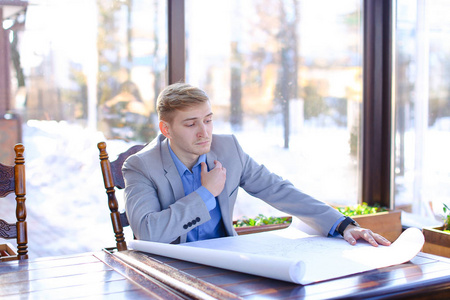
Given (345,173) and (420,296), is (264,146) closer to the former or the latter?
(345,173)

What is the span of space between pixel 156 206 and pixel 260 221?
4.93 feet

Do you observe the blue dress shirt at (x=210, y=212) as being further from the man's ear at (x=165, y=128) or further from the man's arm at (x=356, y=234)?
the man's arm at (x=356, y=234)

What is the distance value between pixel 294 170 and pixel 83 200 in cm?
144

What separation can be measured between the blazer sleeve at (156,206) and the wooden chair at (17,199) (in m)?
0.37

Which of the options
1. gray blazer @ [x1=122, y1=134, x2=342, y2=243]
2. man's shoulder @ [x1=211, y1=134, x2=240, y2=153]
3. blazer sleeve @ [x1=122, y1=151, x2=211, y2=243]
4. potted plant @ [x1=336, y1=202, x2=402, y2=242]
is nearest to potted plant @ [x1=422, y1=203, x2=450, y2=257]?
potted plant @ [x1=336, y1=202, x2=402, y2=242]

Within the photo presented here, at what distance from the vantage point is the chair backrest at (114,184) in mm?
1892

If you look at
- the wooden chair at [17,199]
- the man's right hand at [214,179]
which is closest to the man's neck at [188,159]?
the man's right hand at [214,179]

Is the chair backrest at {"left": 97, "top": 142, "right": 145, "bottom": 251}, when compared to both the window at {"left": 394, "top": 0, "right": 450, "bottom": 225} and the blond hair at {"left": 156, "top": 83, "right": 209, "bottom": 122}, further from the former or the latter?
the window at {"left": 394, "top": 0, "right": 450, "bottom": 225}

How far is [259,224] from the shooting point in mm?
3117

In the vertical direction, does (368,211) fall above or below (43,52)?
below

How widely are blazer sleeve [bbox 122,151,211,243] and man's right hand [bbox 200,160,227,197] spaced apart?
73mm

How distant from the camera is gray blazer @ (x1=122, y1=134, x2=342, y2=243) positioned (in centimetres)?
165

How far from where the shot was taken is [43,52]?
2.74m

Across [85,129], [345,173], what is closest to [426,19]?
[345,173]
